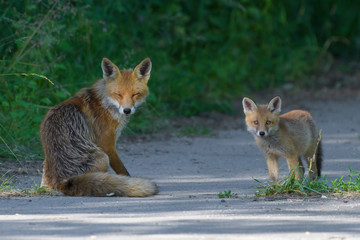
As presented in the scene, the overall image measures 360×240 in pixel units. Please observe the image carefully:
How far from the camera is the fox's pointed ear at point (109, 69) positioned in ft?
21.1

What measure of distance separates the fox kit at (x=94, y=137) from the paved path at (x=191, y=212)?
0.15 metres

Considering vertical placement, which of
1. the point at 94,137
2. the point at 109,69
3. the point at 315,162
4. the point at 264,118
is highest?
→ the point at 109,69

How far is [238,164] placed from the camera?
7641 millimetres

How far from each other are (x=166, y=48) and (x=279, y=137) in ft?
20.9

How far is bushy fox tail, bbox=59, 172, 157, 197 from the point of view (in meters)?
5.53

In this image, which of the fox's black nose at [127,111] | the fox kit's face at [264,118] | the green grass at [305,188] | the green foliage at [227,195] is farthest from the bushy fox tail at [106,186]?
the fox kit's face at [264,118]

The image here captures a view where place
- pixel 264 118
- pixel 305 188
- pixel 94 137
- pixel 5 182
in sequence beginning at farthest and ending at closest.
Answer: pixel 264 118, pixel 94 137, pixel 5 182, pixel 305 188

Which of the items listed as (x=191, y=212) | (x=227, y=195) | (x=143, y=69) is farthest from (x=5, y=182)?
(x=227, y=195)

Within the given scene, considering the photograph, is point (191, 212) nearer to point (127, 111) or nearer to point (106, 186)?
point (106, 186)

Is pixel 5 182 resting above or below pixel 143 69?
below

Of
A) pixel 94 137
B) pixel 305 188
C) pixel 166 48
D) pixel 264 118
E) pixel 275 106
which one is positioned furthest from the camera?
pixel 166 48

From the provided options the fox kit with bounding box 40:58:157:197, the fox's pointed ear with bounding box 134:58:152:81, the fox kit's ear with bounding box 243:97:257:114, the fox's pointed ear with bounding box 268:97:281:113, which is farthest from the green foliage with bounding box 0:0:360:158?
the fox's pointed ear with bounding box 268:97:281:113

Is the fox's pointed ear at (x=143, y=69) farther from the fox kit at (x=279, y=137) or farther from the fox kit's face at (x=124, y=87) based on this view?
the fox kit at (x=279, y=137)

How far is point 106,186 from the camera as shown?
218 inches
